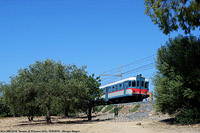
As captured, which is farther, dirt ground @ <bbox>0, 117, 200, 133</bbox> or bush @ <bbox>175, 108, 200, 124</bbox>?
bush @ <bbox>175, 108, 200, 124</bbox>

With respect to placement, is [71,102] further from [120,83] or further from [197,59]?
[120,83]

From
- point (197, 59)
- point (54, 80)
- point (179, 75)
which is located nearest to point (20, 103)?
point (54, 80)

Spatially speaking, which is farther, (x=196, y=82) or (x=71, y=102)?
(x=71, y=102)

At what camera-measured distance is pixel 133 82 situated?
34031 millimetres

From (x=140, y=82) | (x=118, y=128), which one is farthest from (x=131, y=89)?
(x=118, y=128)

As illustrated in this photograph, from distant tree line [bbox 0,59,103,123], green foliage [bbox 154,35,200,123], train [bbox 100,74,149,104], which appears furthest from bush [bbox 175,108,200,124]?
train [bbox 100,74,149,104]

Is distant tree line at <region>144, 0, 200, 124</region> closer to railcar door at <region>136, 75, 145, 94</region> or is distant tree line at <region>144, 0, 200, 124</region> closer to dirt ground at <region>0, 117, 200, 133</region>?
dirt ground at <region>0, 117, 200, 133</region>

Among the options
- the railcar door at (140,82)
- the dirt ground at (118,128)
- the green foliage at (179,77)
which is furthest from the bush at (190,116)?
the railcar door at (140,82)

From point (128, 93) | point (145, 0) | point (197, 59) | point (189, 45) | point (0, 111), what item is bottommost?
point (0, 111)

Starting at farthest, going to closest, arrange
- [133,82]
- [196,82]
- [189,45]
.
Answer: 1. [133,82]
2. [189,45]
3. [196,82]

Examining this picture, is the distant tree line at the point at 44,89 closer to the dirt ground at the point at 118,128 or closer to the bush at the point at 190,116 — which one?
the dirt ground at the point at 118,128

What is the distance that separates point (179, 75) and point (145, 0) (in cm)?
585

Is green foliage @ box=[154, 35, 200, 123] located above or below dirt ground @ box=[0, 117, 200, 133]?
above

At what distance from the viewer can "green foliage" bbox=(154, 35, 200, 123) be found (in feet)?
54.7
